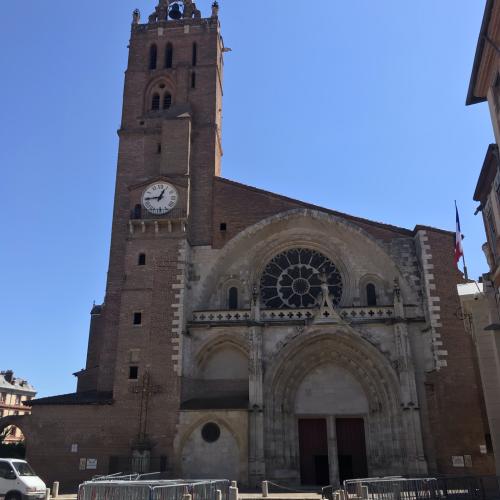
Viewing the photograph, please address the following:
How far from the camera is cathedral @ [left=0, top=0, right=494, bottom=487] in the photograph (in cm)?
2220

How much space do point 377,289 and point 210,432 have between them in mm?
10086

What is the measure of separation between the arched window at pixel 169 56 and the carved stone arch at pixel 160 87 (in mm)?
1166

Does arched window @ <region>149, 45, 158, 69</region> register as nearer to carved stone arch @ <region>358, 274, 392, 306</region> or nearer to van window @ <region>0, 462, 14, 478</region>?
carved stone arch @ <region>358, 274, 392, 306</region>

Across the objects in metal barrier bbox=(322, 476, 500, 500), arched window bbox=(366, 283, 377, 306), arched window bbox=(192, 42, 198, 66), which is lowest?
metal barrier bbox=(322, 476, 500, 500)

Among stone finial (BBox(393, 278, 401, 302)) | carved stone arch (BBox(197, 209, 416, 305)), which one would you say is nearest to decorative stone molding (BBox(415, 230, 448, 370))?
stone finial (BBox(393, 278, 401, 302))

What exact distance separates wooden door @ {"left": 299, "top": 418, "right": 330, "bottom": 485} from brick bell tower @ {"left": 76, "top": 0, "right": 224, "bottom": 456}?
18.4 feet

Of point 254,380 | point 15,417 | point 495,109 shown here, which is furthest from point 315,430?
point 495,109

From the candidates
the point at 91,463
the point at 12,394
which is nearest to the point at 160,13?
the point at 91,463

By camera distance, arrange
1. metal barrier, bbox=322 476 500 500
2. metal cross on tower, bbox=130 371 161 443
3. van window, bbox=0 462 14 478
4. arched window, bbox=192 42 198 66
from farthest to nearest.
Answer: arched window, bbox=192 42 198 66
metal cross on tower, bbox=130 371 161 443
van window, bbox=0 462 14 478
metal barrier, bbox=322 476 500 500

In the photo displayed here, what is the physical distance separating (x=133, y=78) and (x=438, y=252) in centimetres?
1994

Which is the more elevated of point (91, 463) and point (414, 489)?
point (91, 463)

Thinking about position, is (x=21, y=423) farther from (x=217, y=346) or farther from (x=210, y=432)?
(x=217, y=346)

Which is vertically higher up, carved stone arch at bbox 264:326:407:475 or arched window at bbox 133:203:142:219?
arched window at bbox 133:203:142:219

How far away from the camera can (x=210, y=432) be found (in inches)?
889
